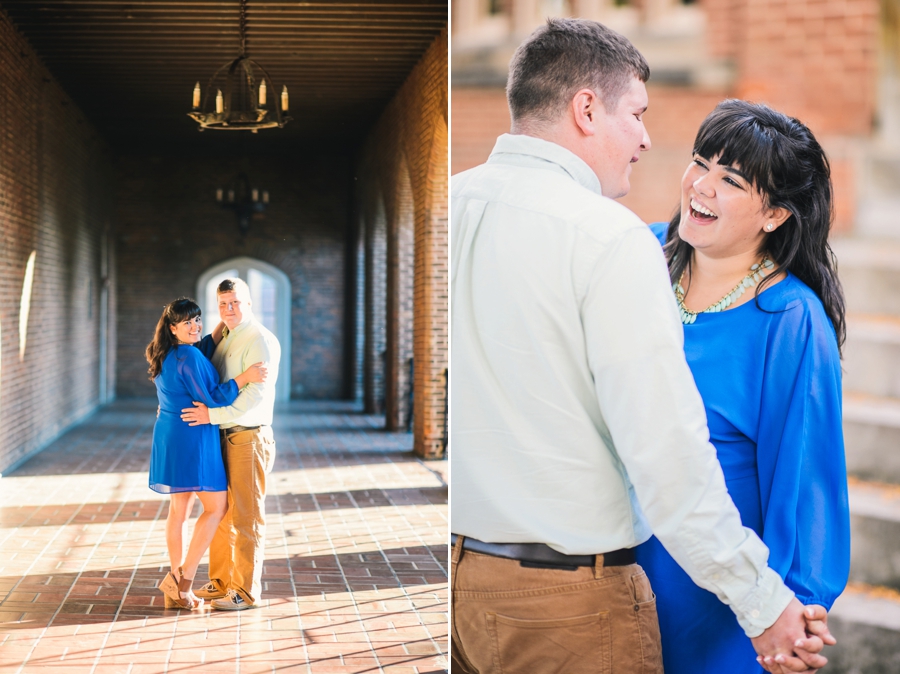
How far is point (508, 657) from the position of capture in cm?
163

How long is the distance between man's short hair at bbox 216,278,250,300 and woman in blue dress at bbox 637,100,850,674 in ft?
6.45

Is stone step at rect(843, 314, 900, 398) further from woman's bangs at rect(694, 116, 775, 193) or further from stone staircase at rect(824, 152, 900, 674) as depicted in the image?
woman's bangs at rect(694, 116, 775, 193)

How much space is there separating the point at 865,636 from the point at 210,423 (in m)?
2.59

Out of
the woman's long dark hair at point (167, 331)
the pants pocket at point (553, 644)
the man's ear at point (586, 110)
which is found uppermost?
the man's ear at point (586, 110)

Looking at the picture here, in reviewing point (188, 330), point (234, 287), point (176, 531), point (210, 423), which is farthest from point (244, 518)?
point (234, 287)

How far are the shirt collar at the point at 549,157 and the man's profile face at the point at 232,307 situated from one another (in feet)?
6.41

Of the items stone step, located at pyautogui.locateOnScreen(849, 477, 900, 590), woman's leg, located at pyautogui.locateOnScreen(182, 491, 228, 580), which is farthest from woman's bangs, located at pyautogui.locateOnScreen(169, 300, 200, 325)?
stone step, located at pyautogui.locateOnScreen(849, 477, 900, 590)

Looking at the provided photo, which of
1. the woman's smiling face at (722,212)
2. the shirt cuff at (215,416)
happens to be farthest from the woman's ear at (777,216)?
the shirt cuff at (215,416)

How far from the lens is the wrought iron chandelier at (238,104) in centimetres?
434

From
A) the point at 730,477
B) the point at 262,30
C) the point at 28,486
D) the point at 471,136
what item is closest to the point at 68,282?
the point at 28,486

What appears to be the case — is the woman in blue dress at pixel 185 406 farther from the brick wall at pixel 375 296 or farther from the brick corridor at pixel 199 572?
the brick wall at pixel 375 296

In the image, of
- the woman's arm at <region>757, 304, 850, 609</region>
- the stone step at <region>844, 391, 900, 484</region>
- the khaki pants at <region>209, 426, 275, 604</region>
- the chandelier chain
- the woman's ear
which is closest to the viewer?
the woman's arm at <region>757, 304, 850, 609</region>

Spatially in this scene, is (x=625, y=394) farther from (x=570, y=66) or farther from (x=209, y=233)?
(x=209, y=233)

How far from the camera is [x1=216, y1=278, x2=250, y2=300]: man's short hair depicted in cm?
332
